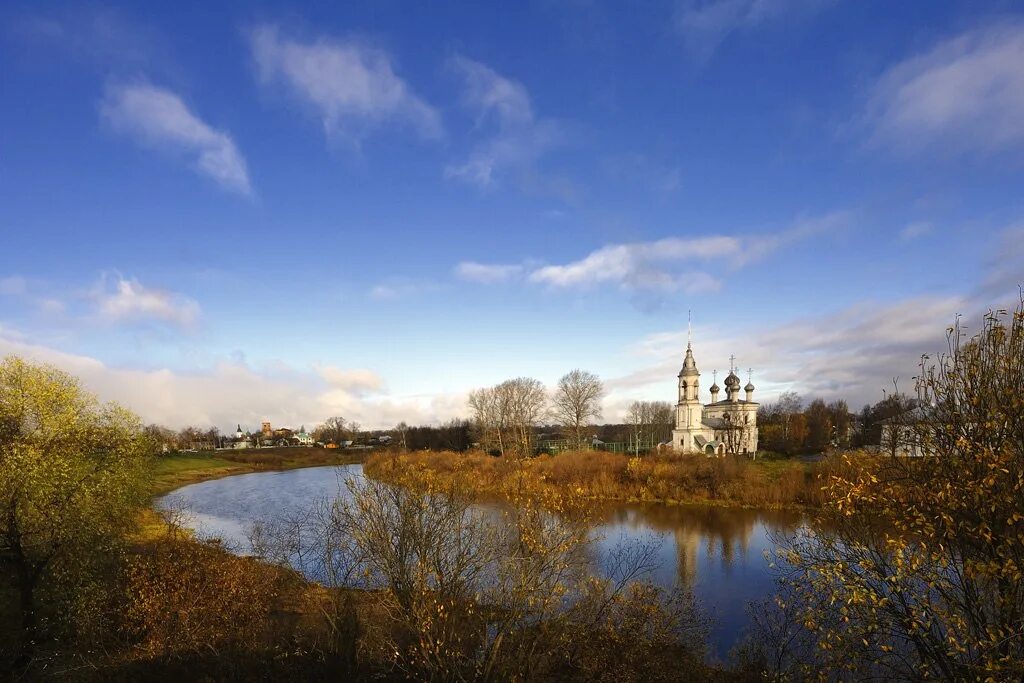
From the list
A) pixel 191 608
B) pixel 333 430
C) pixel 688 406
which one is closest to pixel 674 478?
pixel 688 406

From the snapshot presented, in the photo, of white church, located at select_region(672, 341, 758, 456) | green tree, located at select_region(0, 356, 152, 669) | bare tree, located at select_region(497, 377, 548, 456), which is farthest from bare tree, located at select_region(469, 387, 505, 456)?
green tree, located at select_region(0, 356, 152, 669)

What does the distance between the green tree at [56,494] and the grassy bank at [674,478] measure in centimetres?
2002

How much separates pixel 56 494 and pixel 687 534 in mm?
29049

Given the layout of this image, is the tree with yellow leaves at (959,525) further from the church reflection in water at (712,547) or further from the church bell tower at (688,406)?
the church bell tower at (688,406)

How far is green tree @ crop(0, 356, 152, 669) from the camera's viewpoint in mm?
14289

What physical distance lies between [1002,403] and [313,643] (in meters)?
15.6

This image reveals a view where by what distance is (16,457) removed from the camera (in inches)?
583

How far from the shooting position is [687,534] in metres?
31.4

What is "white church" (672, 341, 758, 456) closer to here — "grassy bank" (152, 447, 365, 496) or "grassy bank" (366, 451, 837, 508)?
"grassy bank" (366, 451, 837, 508)

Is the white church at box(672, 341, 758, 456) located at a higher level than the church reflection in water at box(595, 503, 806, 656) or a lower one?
higher

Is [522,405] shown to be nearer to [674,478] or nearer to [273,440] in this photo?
[674,478]

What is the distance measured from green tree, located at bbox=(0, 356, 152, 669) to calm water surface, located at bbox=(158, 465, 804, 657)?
6.94 metres

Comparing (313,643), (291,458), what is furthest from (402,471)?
(291,458)

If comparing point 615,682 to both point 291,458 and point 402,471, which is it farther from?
point 291,458
